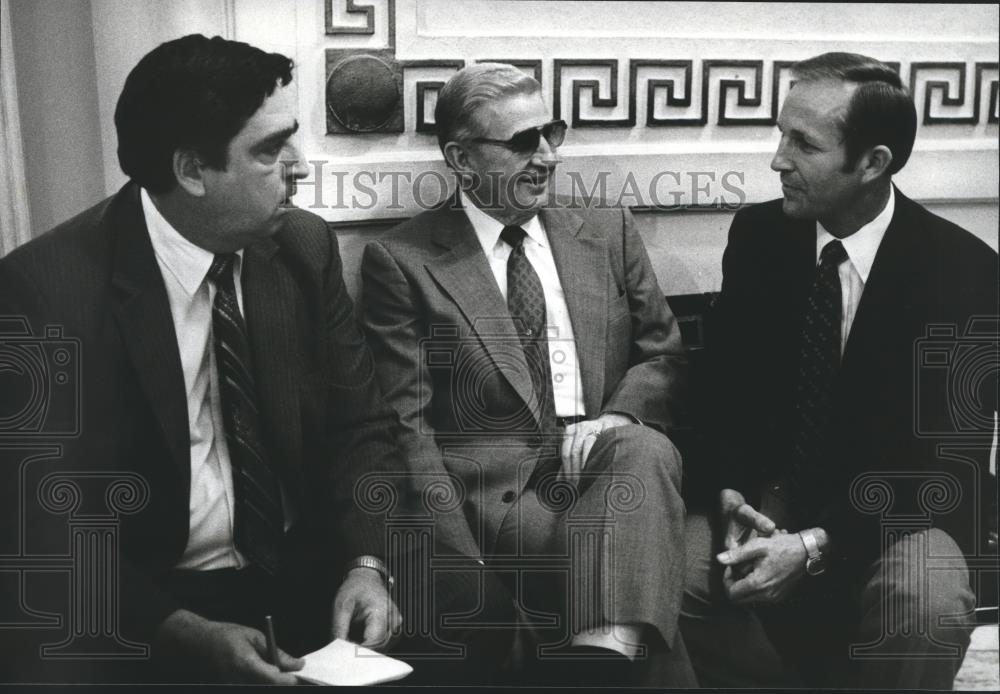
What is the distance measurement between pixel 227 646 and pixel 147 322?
0.66 metres

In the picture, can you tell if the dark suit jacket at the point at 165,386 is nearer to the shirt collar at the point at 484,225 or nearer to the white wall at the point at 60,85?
the white wall at the point at 60,85

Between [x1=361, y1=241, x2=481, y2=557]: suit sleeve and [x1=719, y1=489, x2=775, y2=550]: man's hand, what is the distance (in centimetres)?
59

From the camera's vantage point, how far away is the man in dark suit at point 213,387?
2.08 m

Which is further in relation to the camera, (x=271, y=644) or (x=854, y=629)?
(x=854, y=629)

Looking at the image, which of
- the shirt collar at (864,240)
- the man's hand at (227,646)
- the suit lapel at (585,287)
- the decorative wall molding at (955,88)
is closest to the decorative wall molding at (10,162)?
the man's hand at (227,646)

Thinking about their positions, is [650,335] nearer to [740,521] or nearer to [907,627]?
[740,521]

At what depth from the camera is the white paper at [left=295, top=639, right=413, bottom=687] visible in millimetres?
2131

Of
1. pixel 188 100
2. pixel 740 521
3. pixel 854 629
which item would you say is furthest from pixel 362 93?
pixel 854 629

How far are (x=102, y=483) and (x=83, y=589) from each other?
237 mm

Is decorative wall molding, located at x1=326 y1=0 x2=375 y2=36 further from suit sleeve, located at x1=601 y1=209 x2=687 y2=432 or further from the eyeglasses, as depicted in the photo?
suit sleeve, located at x1=601 y1=209 x2=687 y2=432

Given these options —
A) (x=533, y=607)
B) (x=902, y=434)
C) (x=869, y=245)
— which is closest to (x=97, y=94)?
(x=533, y=607)

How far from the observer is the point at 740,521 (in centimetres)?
232

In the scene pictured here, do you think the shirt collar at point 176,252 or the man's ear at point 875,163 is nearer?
the shirt collar at point 176,252

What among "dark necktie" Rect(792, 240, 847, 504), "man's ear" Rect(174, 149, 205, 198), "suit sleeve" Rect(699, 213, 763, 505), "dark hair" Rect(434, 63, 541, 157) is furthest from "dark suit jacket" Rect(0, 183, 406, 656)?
"dark necktie" Rect(792, 240, 847, 504)
